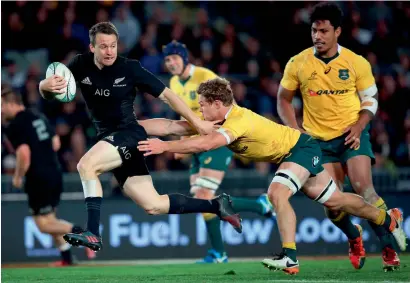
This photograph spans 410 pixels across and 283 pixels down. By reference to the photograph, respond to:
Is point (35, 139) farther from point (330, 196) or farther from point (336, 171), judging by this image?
point (330, 196)

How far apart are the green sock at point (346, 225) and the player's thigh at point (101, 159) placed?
2.30 metres

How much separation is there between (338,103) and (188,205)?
71.2 inches

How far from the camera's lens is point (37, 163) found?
11.9 meters

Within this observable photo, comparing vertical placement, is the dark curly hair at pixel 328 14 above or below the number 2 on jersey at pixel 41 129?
above

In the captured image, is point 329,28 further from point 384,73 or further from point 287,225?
point 384,73

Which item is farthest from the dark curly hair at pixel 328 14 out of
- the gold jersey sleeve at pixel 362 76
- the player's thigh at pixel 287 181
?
the player's thigh at pixel 287 181

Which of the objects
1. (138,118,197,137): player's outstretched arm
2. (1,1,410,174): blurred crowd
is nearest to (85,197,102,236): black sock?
(138,118,197,137): player's outstretched arm

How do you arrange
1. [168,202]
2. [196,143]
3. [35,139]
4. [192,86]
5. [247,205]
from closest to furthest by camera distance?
[196,143] → [168,202] → [247,205] → [192,86] → [35,139]

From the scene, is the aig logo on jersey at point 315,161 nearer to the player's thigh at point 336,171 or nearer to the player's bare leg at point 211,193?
the player's thigh at point 336,171

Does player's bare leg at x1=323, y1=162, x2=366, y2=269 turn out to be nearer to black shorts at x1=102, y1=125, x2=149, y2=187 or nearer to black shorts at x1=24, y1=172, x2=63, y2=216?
black shorts at x1=102, y1=125, x2=149, y2=187

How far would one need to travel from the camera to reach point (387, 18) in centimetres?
1773

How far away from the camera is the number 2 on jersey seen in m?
11.8

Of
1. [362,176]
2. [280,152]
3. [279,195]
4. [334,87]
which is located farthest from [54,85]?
[362,176]

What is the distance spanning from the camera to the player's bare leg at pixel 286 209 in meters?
8.08
